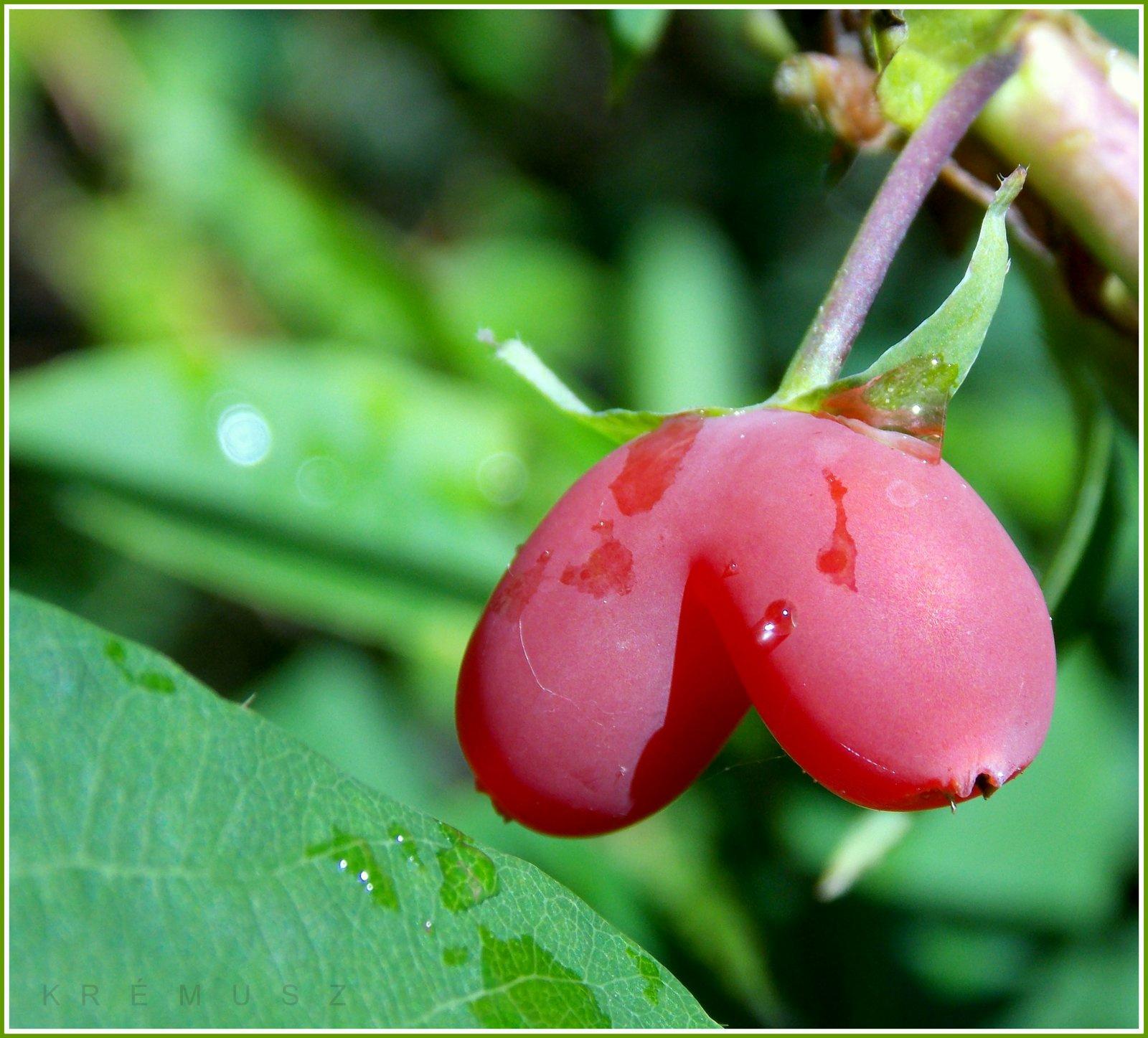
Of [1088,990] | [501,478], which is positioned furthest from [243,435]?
[1088,990]

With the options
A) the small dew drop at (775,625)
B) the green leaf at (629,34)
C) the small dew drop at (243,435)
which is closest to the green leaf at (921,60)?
the green leaf at (629,34)

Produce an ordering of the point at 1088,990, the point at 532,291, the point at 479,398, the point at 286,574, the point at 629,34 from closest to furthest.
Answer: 1. the point at 629,34
2. the point at 1088,990
3. the point at 286,574
4. the point at 479,398
5. the point at 532,291

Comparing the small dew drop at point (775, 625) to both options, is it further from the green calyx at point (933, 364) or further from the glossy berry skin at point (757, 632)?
the green calyx at point (933, 364)

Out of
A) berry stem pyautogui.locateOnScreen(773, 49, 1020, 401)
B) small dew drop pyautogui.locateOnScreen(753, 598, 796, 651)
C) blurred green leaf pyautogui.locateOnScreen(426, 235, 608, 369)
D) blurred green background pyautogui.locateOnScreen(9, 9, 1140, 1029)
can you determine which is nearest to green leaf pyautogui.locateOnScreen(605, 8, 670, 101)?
blurred green background pyautogui.locateOnScreen(9, 9, 1140, 1029)

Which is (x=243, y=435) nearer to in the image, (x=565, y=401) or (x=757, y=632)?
(x=565, y=401)

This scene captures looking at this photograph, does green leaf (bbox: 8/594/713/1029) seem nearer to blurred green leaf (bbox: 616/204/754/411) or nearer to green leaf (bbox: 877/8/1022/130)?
green leaf (bbox: 877/8/1022/130)

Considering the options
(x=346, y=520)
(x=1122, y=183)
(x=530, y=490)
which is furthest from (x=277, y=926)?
(x=530, y=490)
